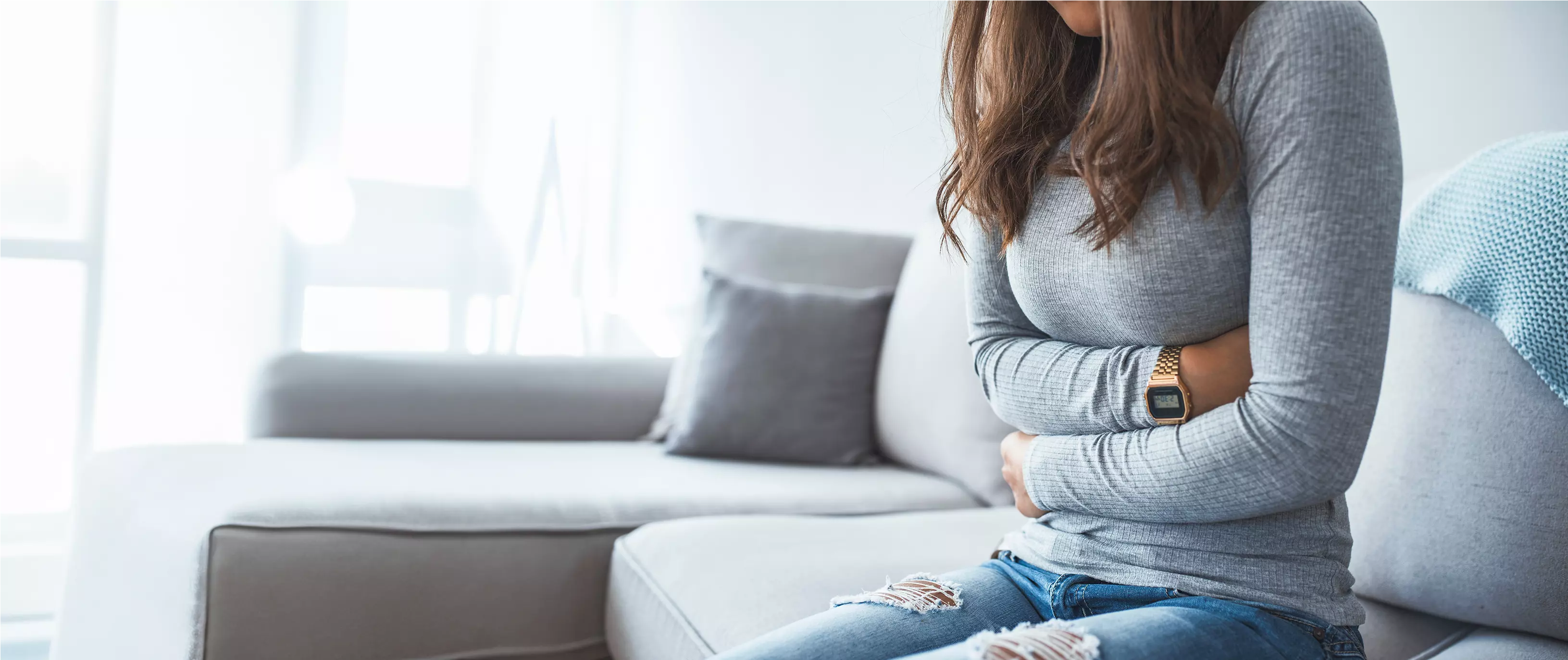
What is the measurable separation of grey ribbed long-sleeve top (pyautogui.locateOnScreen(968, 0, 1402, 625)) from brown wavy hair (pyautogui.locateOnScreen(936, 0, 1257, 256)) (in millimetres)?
19

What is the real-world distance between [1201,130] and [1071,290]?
0.18 meters

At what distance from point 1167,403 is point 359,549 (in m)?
1.08

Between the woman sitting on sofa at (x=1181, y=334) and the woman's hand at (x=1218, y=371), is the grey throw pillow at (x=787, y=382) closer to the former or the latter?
the woman sitting on sofa at (x=1181, y=334)

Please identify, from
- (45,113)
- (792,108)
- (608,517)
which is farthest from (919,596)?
(45,113)

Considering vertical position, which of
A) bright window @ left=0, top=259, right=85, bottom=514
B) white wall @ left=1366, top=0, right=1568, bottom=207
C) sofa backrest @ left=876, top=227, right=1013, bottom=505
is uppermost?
white wall @ left=1366, top=0, right=1568, bottom=207

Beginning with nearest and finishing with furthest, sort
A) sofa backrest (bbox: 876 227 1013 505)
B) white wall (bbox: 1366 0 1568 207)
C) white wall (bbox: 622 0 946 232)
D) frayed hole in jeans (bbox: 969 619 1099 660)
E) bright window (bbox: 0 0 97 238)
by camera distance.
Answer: frayed hole in jeans (bbox: 969 619 1099 660)
white wall (bbox: 1366 0 1568 207)
sofa backrest (bbox: 876 227 1013 505)
white wall (bbox: 622 0 946 232)
bright window (bbox: 0 0 97 238)

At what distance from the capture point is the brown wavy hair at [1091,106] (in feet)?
2.41

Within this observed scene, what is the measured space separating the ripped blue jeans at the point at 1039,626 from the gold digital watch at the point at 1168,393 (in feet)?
0.45

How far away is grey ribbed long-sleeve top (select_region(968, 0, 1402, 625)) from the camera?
684 millimetres

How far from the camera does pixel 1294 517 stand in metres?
0.75

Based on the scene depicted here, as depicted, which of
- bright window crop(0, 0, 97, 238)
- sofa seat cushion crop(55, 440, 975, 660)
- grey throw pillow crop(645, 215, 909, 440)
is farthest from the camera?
bright window crop(0, 0, 97, 238)

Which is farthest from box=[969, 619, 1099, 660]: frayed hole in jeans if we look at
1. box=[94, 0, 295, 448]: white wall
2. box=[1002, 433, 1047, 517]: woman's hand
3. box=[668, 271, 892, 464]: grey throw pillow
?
box=[94, 0, 295, 448]: white wall

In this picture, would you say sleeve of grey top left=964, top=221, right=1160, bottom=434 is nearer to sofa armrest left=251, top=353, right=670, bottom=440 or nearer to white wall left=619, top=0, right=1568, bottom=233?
white wall left=619, top=0, right=1568, bottom=233

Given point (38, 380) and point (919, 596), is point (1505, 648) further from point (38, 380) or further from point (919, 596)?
point (38, 380)
